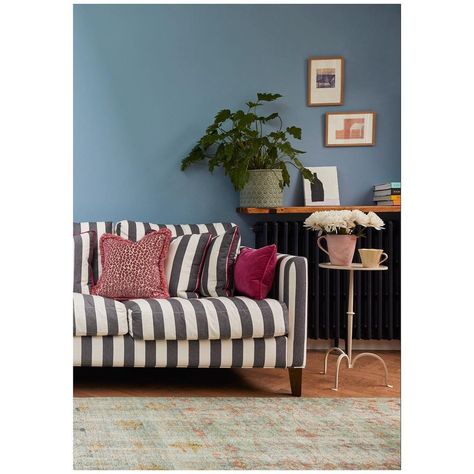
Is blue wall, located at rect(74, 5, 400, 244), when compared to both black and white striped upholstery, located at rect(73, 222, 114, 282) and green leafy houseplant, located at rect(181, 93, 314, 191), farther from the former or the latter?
black and white striped upholstery, located at rect(73, 222, 114, 282)

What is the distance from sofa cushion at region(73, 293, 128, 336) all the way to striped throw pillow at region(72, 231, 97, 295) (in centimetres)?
50

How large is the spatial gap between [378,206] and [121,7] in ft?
6.93

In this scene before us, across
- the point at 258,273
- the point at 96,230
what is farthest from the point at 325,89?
the point at 96,230

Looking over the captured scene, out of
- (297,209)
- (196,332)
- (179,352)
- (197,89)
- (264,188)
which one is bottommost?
(179,352)

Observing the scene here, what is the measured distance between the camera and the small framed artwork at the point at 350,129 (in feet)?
15.2

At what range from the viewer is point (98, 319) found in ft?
10.7

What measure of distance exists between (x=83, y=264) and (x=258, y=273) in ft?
3.36

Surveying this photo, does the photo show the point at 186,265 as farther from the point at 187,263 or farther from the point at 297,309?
the point at 297,309

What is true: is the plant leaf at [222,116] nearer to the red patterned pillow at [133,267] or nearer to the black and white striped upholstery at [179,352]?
the red patterned pillow at [133,267]

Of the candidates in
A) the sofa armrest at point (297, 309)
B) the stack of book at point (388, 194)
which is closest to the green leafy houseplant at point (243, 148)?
the stack of book at point (388, 194)
